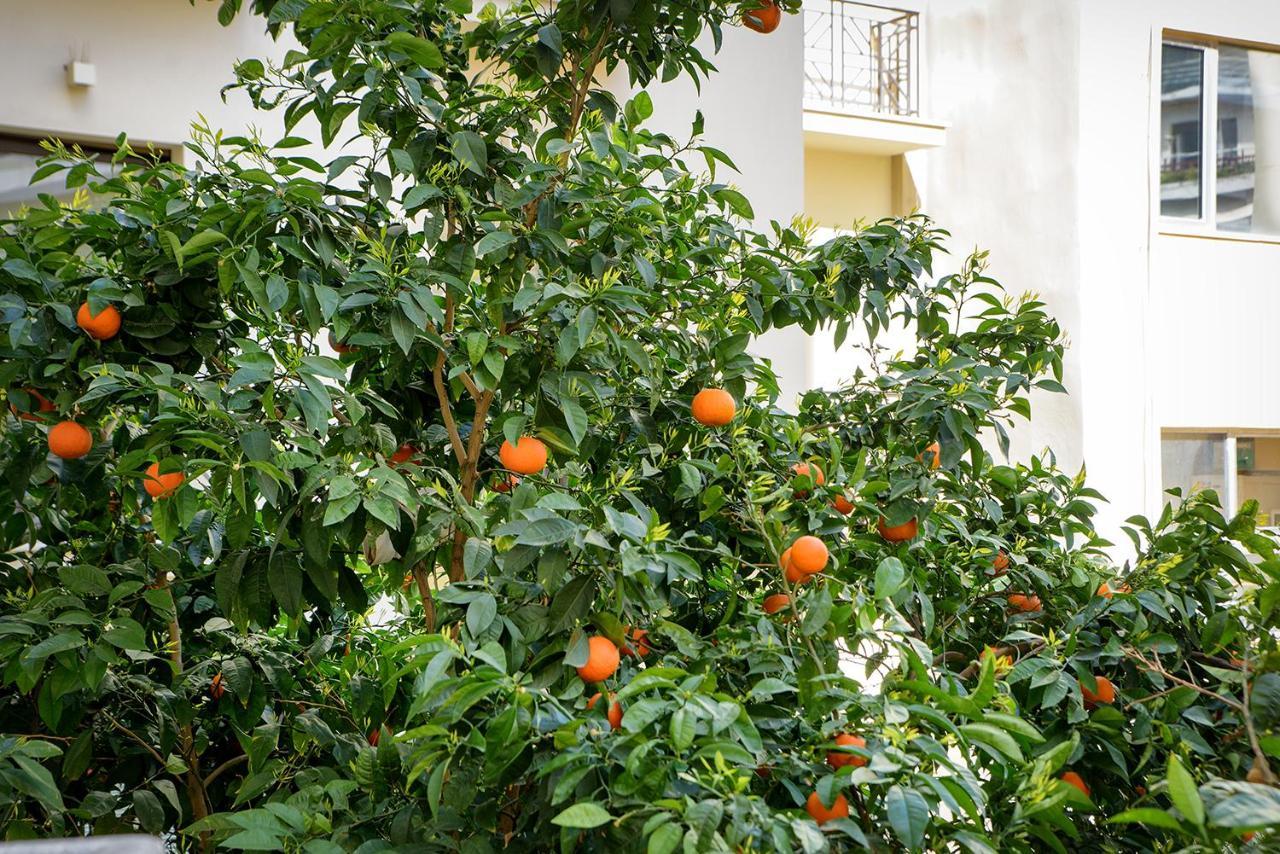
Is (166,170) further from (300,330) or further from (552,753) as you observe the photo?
(552,753)

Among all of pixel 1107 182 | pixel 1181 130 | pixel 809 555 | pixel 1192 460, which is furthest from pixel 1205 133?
pixel 809 555

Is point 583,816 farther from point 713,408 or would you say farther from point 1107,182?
point 1107,182

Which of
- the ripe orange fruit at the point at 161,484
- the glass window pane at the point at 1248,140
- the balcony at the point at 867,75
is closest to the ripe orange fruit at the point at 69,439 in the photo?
the ripe orange fruit at the point at 161,484

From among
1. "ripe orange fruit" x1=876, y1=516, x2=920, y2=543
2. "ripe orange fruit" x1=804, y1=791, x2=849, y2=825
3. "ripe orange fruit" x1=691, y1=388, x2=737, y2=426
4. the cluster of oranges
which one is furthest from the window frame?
the cluster of oranges

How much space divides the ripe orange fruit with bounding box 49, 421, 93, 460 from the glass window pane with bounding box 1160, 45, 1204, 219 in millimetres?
6343

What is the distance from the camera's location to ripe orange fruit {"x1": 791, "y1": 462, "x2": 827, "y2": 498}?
1.70 m

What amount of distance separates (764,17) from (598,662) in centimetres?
117

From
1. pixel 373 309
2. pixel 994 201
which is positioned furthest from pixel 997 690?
pixel 994 201

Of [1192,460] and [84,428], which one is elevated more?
[84,428]

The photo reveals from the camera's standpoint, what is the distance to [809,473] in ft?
5.65

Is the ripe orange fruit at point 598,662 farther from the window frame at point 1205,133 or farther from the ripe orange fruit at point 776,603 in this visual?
the window frame at point 1205,133

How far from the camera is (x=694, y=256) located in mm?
1842

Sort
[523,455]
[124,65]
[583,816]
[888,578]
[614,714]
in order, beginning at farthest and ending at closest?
[124,65], [523,455], [888,578], [614,714], [583,816]

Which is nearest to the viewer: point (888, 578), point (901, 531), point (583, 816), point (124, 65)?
point (583, 816)
